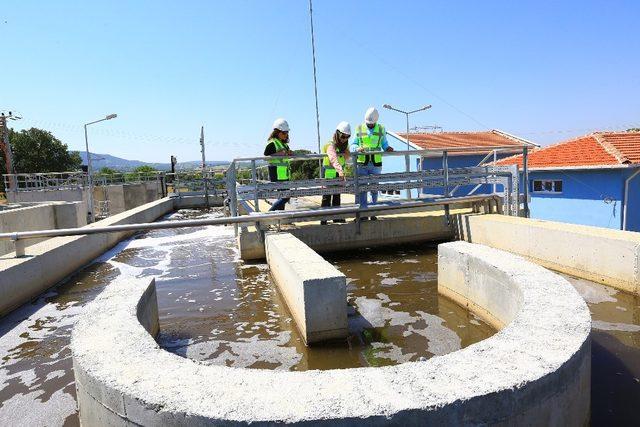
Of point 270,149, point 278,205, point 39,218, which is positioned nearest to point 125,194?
point 39,218

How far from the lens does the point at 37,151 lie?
54000mm

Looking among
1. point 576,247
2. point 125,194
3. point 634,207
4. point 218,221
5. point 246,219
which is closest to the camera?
point 576,247

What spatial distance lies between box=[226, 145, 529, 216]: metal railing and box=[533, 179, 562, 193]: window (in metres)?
10.5

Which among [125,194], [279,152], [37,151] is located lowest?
[125,194]

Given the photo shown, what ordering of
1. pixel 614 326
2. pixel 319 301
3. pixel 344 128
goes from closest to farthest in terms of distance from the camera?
pixel 319 301 < pixel 614 326 < pixel 344 128

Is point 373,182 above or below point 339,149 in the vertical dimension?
below

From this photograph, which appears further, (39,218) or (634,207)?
(634,207)

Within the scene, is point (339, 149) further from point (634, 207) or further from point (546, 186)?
point (546, 186)

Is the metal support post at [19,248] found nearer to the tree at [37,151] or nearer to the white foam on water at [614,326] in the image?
the white foam on water at [614,326]

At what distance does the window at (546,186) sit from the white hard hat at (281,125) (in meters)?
14.5

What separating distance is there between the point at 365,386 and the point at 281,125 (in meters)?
6.30

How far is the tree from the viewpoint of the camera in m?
52.8

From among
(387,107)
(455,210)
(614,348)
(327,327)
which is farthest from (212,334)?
(387,107)

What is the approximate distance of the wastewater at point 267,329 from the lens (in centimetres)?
357
